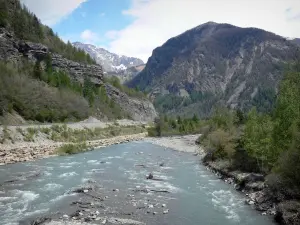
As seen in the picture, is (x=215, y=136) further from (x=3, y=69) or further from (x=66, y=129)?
(x=3, y=69)

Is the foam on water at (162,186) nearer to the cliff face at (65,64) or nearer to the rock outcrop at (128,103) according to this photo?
the cliff face at (65,64)

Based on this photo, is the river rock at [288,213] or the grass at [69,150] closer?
the river rock at [288,213]

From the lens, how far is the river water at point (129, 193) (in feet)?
78.6

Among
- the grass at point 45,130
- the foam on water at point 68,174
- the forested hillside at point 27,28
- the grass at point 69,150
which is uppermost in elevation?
the forested hillside at point 27,28

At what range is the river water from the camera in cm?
2397

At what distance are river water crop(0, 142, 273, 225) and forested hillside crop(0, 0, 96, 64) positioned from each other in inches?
3788

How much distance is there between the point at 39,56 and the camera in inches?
5202

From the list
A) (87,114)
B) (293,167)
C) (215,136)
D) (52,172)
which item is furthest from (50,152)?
(87,114)

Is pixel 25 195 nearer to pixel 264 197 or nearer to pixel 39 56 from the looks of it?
pixel 264 197

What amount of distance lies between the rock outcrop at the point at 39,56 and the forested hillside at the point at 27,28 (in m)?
5.69

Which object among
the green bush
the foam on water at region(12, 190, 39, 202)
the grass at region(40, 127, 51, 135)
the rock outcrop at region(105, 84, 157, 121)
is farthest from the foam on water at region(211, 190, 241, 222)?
the rock outcrop at region(105, 84, 157, 121)

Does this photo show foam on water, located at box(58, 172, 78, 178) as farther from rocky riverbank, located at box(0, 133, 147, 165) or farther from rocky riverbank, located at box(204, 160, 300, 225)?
rocky riverbank, located at box(204, 160, 300, 225)

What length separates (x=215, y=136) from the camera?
50562mm

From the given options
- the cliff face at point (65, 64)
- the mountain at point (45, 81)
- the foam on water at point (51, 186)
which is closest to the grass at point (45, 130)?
the mountain at point (45, 81)
